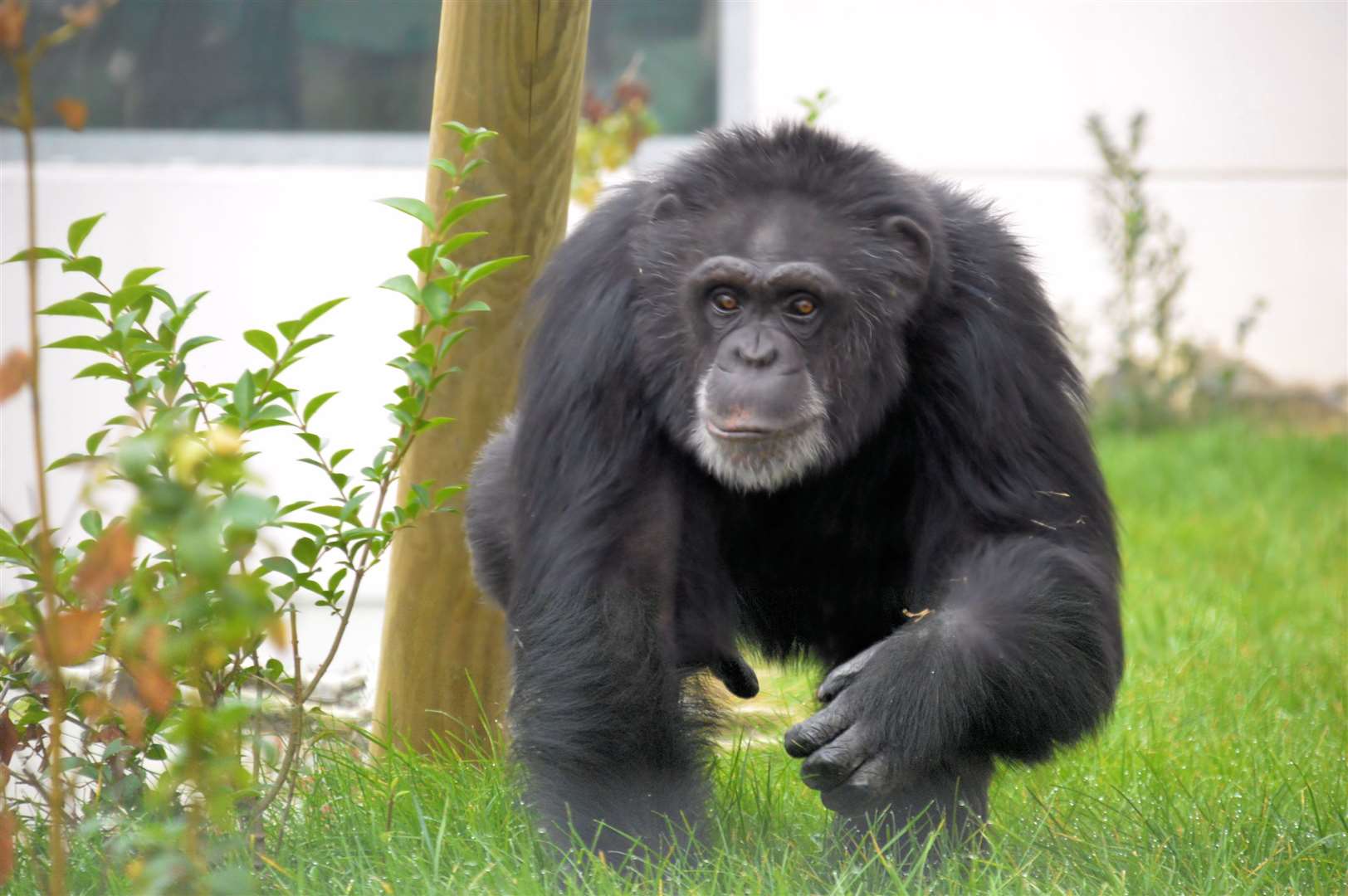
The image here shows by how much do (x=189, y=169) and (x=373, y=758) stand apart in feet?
21.9

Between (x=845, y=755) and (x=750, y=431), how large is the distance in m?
0.82

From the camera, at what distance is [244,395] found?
118 inches

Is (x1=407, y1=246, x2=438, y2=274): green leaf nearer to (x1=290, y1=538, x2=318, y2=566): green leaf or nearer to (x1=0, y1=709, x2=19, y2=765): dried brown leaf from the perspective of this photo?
(x1=290, y1=538, x2=318, y2=566): green leaf

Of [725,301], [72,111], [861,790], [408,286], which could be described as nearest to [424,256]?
[408,286]

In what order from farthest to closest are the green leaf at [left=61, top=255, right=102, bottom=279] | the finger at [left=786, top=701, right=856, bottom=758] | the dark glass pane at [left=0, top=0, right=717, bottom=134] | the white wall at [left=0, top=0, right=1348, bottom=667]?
the dark glass pane at [left=0, top=0, right=717, bottom=134] < the white wall at [left=0, top=0, right=1348, bottom=667] < the finger at [left=786, top=701, right=856, bottom=758] < the green leaf at [left=61, top=255, right=102, bottom=279]

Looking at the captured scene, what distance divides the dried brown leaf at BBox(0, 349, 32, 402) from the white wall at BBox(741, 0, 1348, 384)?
8.87 metres

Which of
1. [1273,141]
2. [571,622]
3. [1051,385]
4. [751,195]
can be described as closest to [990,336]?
[1051,385]

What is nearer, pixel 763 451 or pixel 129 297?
pixel 129 297

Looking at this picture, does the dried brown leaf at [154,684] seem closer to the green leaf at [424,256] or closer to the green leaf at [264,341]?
the green leaf at [264,341]

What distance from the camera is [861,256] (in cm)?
394

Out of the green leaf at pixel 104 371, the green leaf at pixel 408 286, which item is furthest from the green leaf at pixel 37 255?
the green leaf at pixel 408 286

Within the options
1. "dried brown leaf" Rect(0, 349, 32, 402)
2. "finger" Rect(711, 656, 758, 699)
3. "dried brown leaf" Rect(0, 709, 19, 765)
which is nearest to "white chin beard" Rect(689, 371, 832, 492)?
"finger" Rect(711, 656, 758, 699)

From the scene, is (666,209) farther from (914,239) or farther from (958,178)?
(958,178)

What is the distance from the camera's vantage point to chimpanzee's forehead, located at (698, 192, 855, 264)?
3.92 m
